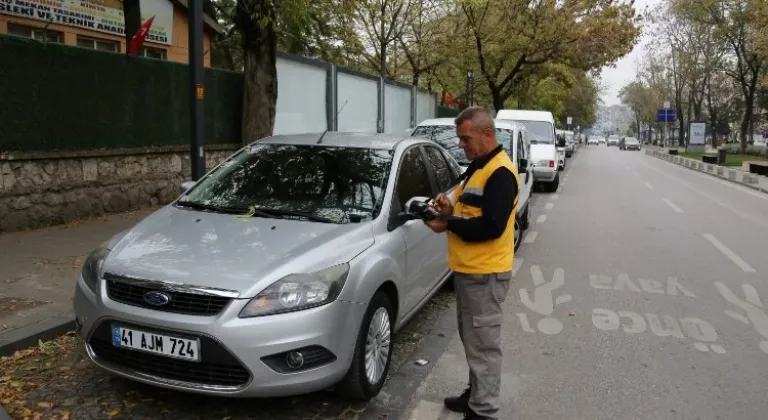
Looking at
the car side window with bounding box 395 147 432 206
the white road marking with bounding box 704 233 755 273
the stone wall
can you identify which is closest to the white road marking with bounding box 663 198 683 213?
the white road marking with bounding box 704 233 755 273

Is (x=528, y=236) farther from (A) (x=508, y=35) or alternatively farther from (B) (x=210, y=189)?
(A) (x=508, y=35)

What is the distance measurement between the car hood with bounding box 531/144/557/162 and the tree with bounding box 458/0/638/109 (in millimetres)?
10199

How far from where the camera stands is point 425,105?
1017 inches

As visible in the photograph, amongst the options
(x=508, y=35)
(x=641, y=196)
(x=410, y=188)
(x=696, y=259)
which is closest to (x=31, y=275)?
(x=410, y=188)

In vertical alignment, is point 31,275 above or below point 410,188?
below

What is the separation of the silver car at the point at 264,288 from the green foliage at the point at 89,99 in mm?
4904

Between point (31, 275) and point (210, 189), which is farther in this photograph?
point (31, 275)

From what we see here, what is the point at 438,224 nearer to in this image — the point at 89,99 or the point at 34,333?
the point at 34,333

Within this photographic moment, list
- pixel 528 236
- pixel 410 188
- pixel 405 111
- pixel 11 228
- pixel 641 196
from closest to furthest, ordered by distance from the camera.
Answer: pixel 410 188 < pixel 11 228 < pixel 528 236 < pixel 641 196 < pixel 405 111

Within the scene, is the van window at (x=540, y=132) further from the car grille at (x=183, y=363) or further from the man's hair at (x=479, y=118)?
the car grille at (x=183, y=363)

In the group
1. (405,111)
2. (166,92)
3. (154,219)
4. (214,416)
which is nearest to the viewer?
(214,416)

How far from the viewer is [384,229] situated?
408 centimetres

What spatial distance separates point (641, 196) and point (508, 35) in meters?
13.3

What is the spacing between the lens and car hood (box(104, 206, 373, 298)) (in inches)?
129
